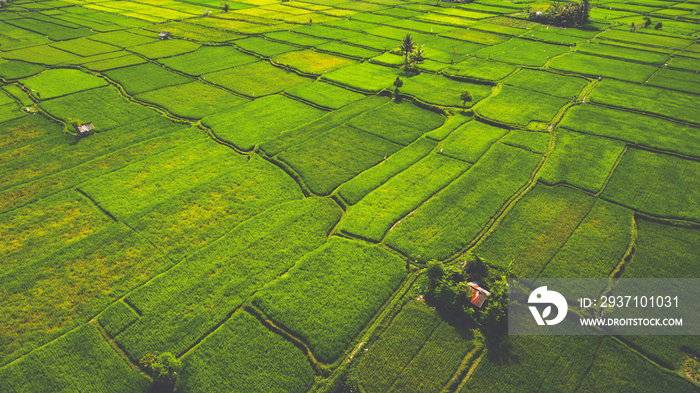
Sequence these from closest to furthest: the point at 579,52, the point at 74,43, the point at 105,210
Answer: the point at 105,210 → the point at 579,52 → the point at 74,43

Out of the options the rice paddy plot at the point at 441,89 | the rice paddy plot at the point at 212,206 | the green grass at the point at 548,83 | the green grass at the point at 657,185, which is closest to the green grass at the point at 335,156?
the rice paddy plot at the point at 212,206

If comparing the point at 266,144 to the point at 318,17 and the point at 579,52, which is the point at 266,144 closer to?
the point at 579,52

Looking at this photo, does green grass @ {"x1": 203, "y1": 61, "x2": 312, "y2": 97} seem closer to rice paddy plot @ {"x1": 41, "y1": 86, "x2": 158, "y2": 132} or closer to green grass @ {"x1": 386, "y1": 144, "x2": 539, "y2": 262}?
rice paddy plot @ {"x1": 41, "y1": 86, "x2": 158, "y2": 132}

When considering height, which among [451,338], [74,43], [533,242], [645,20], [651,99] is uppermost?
[645,20]

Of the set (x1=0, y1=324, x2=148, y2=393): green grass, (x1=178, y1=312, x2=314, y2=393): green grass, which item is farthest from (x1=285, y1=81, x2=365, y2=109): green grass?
(x1=0, y1=324, x2=148, y2=393): green grass

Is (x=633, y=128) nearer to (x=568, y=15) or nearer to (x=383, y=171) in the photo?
(x=383, y=171)

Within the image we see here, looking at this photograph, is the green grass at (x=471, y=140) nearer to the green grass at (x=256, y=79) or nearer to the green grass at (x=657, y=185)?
the green grass at (x=657, y=185)

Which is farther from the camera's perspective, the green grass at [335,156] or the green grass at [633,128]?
the green grass at [633,128]

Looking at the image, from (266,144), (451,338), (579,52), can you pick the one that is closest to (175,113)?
(266,144)
